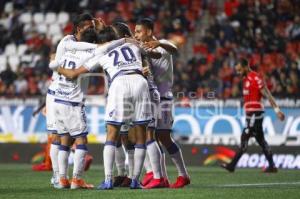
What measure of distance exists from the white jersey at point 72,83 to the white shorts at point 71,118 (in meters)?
0.09

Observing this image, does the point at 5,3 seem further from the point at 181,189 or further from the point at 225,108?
the point at 181,189

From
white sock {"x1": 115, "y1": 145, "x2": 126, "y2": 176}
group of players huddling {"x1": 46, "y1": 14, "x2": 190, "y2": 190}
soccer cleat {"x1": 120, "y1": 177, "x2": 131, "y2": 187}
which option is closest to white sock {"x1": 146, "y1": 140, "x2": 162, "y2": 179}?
group of players huddling {"x1": 46, "y1": 14, "x2": 190, "y2": 190}

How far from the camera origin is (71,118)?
13414mm

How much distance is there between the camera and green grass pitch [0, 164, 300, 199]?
38.2ft

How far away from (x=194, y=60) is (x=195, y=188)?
499 inches

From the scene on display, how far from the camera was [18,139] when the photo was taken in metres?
23.7

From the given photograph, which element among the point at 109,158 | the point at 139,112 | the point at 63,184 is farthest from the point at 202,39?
the point at 109,158

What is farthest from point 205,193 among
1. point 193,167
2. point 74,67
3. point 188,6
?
point 188,6

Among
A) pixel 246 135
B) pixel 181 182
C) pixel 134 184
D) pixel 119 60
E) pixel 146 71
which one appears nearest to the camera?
pixel 119 60

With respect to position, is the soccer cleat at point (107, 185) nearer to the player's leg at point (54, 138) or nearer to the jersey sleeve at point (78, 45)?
the player's leg at point (54, 138)

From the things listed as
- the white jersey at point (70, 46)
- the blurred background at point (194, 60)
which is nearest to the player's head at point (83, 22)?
the white jersey at point (70, 46)

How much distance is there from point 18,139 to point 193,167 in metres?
5.24

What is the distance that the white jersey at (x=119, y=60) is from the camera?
41.6 ft

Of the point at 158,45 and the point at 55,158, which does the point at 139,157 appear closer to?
the point at 158,45
